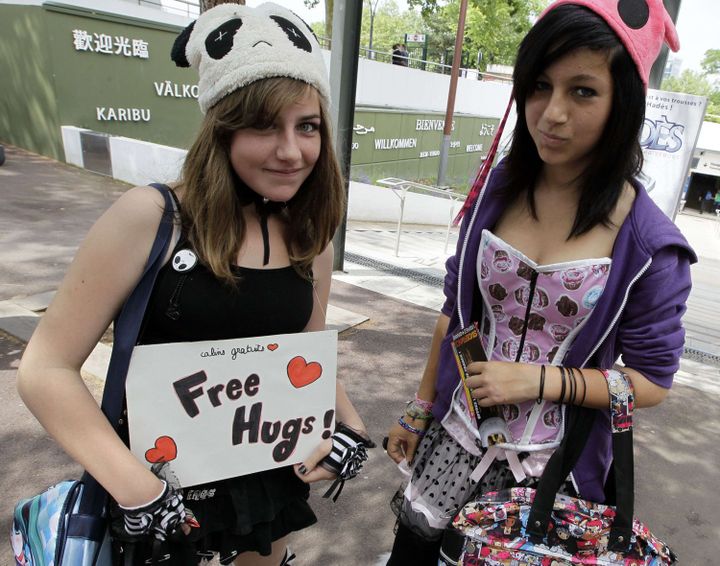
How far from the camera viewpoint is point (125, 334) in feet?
3.65

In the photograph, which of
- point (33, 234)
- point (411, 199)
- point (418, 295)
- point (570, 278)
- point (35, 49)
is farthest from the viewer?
point (411, 199)

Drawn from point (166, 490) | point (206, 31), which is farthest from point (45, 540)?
point (206, 31)

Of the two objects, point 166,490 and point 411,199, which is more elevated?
point 166,490

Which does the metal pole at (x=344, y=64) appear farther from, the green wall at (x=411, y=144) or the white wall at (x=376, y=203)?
the green wall at (x=411, y=144)

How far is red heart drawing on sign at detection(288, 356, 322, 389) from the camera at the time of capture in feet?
4.35

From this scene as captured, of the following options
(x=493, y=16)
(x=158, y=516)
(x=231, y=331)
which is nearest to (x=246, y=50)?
(x=231, y=331)

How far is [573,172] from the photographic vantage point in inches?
52.1

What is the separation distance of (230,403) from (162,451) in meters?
0.18

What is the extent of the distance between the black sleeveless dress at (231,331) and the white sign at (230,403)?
0.05 metres

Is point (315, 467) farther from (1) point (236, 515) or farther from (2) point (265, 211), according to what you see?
(2) point (265, 211)

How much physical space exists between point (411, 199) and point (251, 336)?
43.4 feet

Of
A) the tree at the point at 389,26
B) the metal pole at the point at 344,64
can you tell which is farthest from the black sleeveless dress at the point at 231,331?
the tree at the point at 389,26

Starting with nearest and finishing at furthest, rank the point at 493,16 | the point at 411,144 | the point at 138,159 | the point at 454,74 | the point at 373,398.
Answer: the point at 373,398, the point at 138,159, the point at 454,74, the point at 411,144, the point at 493,16

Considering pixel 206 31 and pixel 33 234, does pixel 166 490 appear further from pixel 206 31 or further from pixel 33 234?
pixel 33 234
